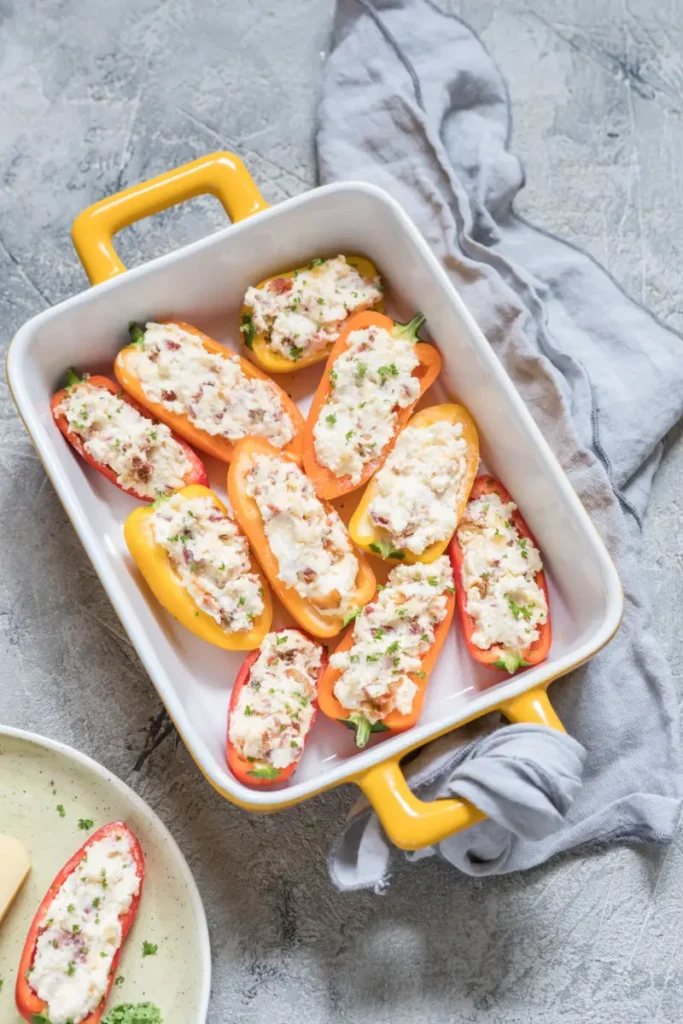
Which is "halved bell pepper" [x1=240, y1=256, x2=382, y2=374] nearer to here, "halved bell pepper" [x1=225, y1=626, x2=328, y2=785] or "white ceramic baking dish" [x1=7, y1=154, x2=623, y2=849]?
"white ceramic baking dish" [x1=7, y1=154, x2=623, y2=849]

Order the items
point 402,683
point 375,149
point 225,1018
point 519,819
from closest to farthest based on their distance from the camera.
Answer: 1. point 519,819
2. point 402,683
3. point 225,1018
4. point 375,149

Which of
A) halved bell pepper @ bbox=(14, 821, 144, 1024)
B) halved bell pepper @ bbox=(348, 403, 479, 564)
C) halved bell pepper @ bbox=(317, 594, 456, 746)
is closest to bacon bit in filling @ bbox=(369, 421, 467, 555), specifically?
halved bell pepper @ bbox=(348, 403, 479, 564)

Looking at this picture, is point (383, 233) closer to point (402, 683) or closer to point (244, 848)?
point (402, 683)

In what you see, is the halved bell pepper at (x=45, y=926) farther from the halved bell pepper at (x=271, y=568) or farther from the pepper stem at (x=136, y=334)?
the pepper stem at (x=136, y=334)

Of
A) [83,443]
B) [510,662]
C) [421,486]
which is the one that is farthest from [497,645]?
[83,443]

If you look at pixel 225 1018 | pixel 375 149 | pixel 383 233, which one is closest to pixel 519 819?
pixel 225 1018

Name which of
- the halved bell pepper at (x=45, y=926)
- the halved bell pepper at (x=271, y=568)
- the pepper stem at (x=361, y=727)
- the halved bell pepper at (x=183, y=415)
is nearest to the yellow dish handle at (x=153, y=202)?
the halved bell pepper at (x=183, y=415)
